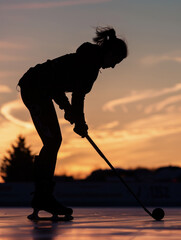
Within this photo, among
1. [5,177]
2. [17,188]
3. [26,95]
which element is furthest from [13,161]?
[26,95]

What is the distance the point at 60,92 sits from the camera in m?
6.85

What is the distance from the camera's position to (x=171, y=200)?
87.2 ft

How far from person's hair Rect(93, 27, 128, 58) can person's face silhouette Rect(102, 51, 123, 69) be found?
0.04 metres

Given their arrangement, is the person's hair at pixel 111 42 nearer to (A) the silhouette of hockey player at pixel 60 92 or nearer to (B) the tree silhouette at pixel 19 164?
(A) the silhouette of hockey player at pixel 60 92

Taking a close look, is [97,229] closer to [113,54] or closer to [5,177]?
[113,54]

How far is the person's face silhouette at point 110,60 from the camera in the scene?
6.75 meters

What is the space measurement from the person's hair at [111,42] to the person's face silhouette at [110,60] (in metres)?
0.04

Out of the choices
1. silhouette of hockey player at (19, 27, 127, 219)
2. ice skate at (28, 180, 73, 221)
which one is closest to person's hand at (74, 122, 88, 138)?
silhouette of hockey player at (19, 27, 127, 219)

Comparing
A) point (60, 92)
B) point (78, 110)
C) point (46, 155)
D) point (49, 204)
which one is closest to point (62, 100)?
point (60, 92)

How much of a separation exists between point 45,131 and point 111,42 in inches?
45.3

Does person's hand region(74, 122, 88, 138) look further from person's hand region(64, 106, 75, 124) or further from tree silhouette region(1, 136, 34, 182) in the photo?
tree silhouette region(1, 136, 34, 182)

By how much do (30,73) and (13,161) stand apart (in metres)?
73.3

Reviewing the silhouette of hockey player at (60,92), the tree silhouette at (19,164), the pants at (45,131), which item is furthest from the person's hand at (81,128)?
the tree silhouette at (19,164)

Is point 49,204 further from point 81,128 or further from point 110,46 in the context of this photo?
point 110,46
